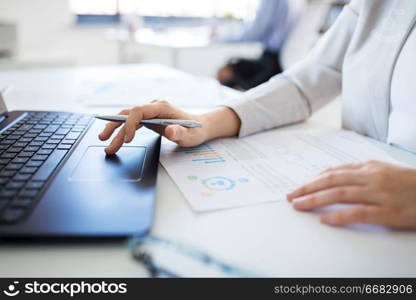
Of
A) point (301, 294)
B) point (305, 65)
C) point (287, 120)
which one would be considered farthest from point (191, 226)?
point (305, 65)

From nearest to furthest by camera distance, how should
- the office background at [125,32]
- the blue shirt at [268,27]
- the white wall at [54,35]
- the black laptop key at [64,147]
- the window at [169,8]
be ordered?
the black laptop key at [64,147]
the office background at [125,32]
the blue shirt at [268,27]
the white wall at [54,35]
the window at [169,8]

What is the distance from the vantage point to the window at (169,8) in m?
3.45

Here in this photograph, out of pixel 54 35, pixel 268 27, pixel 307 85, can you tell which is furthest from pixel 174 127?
pixel 54 35

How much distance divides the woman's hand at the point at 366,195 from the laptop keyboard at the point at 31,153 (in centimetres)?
29

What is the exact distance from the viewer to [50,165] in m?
0.48

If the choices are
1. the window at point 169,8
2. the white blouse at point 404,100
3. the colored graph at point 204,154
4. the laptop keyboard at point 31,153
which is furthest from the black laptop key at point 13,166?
the window at point 169,8

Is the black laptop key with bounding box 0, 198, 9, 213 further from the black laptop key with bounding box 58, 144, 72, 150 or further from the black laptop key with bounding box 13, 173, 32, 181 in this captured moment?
the black laptop key with bounding box 58, 144, 72, 150

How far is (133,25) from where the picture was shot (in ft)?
9.01

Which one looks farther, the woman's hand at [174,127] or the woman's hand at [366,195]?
the woman's hand at [174,127]

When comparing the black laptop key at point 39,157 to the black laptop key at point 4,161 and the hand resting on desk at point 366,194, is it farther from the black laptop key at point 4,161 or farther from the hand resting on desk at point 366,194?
the hand resting on desk at point 366,194

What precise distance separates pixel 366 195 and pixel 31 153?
1.36 ft

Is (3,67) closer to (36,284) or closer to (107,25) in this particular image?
(107,25)

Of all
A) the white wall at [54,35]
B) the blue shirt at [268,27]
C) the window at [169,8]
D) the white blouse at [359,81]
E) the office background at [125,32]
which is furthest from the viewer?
the window at [169,8]

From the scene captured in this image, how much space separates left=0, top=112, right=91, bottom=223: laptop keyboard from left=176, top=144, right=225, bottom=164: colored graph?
0.18 metres
